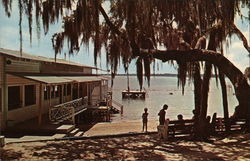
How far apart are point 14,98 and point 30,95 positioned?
2517 mm

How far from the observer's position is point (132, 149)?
9.68 meters

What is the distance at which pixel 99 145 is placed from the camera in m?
10.4

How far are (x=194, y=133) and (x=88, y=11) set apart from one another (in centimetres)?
608

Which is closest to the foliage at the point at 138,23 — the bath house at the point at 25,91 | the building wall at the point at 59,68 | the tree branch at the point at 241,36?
the tree branch at the point at 241,36

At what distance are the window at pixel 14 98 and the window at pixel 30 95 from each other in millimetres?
1217

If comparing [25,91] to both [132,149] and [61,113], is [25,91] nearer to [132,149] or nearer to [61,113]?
[61,113]

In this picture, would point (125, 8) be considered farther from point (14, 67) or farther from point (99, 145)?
point (14, 67)

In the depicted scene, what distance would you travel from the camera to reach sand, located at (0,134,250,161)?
859 cm

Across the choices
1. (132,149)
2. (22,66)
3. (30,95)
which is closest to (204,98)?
(132,149)

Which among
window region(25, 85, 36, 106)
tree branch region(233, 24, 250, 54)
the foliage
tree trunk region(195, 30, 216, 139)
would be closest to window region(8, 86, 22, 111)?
window region(25, 85, 36, 106)

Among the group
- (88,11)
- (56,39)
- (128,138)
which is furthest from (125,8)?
(56,39)

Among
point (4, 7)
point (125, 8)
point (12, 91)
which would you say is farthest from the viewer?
point (12, 91)

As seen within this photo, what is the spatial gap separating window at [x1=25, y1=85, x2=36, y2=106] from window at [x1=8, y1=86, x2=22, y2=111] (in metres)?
1.22

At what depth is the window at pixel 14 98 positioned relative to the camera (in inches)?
615
